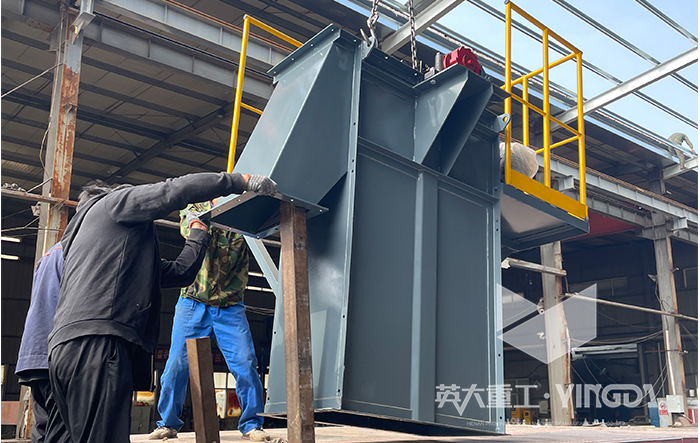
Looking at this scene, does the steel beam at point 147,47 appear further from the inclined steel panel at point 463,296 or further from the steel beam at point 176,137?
the inclined steel panel at point 463,296

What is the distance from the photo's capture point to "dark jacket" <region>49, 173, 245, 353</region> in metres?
2.75

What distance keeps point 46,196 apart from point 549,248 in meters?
11.5

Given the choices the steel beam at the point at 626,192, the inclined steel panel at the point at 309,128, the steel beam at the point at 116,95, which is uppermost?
the steel beam at the point at 116,95

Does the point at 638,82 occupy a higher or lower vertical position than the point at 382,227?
higher

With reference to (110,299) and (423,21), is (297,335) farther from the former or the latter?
(423,21)

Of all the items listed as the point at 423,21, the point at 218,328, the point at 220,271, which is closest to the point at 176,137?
the point at 423,21

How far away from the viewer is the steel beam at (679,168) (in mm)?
17703

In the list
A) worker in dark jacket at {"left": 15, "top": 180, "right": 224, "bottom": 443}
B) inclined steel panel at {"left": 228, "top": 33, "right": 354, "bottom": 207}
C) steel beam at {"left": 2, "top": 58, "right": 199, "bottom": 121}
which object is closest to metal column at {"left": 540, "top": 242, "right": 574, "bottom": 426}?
steel beam at {"left": 2, "top": 58, "right": 199, "bottom": 121}

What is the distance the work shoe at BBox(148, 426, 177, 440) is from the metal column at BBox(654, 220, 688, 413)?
603 inches

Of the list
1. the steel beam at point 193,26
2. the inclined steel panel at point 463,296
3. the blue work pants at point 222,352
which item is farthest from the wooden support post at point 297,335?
the steel beam at point 193,26

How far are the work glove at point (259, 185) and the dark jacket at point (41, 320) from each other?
1438 millimetres

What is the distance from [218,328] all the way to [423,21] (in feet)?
28.0

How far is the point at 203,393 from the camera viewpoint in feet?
10.7

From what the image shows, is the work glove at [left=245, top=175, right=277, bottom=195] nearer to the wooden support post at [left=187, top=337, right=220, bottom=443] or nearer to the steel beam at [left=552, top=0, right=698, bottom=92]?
the wooden support post at [left=187, top=337, right=220, bottom=443]
